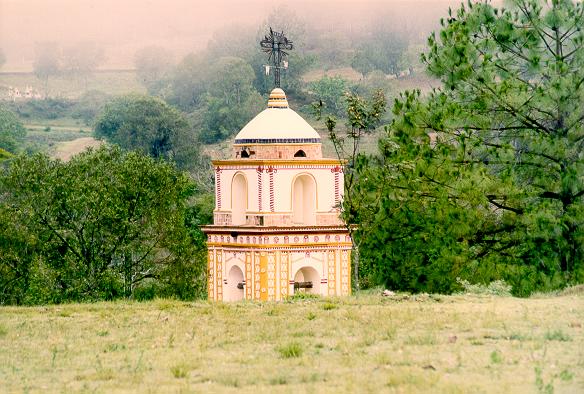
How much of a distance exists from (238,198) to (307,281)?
2854 millimetres

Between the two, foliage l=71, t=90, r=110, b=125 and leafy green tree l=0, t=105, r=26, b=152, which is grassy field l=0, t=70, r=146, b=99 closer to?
foliage l=71, t=90, r=110, b=125

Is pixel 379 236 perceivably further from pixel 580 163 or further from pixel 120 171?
pixel 120 171

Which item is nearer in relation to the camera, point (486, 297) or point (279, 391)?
point (279, 391)

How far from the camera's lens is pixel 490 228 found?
3250 centimetres

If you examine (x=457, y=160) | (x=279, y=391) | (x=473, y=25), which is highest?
(x=473, y=25)

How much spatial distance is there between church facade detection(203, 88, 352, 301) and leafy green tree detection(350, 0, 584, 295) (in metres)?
3.09

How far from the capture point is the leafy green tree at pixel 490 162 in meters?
31.3

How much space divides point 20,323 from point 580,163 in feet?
46.1

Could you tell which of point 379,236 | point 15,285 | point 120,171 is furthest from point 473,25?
point 15,285

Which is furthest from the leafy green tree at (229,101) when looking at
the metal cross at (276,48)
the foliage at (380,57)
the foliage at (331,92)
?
the metal cross at (276,48)

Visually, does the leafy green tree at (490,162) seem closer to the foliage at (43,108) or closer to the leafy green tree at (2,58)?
the foliage at (43,108)

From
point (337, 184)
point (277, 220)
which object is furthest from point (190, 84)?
point (277, 220)

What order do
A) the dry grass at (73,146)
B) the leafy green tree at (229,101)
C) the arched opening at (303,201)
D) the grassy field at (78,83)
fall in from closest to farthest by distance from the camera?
the arched opening at (303,201)
the dry grass at (73,146)
the leafy green tree at (229,101)
the grassy field at (78,83)

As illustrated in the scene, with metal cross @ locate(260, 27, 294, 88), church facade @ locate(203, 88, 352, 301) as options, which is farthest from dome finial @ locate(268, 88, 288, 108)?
church facade @ locate(203, 88, 352, 301)
